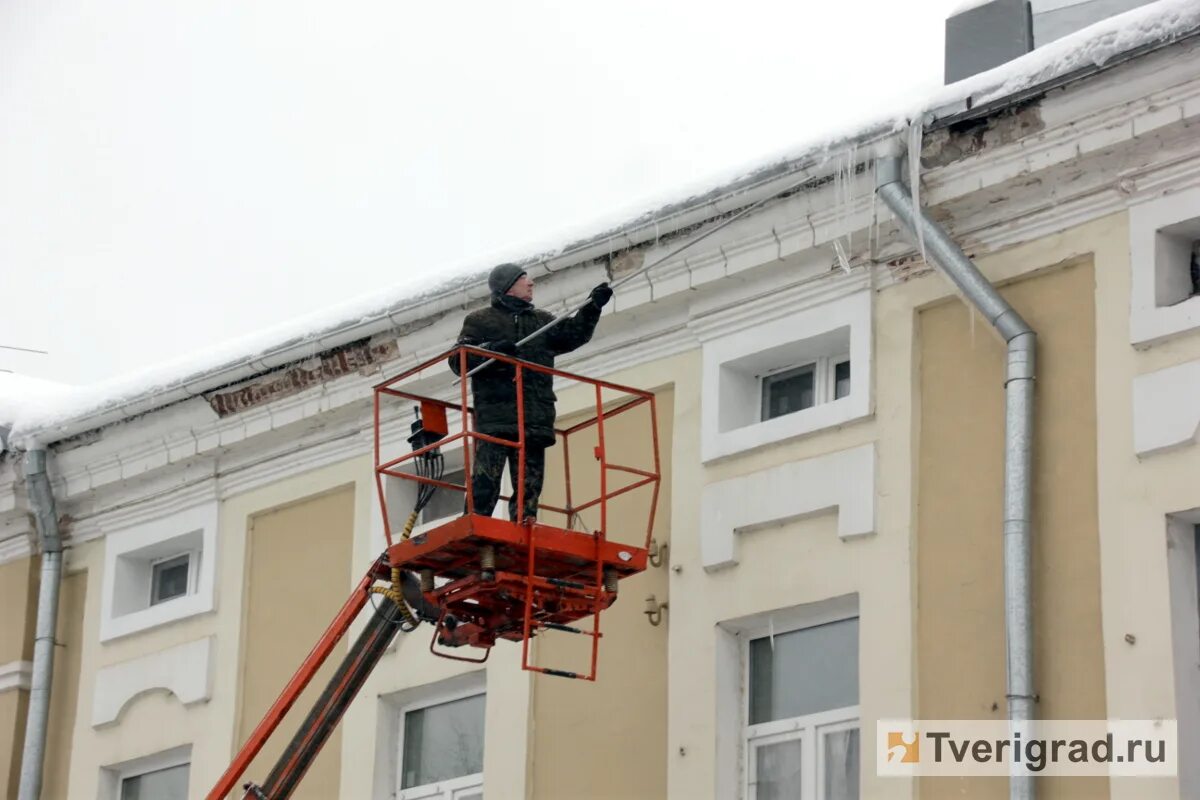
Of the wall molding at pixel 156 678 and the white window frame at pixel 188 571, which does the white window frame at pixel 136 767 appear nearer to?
the wall molding at pixel 156 678

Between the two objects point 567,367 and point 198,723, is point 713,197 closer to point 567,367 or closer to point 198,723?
point 567,367

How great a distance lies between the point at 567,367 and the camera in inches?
506

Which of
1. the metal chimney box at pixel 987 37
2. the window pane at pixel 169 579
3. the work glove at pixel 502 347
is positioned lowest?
the window pane at pixel 169 579

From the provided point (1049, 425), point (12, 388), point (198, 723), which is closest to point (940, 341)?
point (1049, 425)

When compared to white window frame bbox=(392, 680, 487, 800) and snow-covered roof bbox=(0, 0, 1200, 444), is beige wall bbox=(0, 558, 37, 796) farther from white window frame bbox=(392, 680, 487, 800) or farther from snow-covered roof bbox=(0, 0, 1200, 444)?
white window frame bbox=(392, 680, 487, 800)

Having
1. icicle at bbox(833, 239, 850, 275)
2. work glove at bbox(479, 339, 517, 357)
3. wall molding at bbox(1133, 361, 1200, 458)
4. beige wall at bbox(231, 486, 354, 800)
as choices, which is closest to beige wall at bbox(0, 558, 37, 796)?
beige wall at bbox(231, 486, 354, 800)

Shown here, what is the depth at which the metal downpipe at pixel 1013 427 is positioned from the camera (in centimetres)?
1016

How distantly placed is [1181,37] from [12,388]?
806 cm

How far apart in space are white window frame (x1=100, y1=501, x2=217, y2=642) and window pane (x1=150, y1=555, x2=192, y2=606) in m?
0.03

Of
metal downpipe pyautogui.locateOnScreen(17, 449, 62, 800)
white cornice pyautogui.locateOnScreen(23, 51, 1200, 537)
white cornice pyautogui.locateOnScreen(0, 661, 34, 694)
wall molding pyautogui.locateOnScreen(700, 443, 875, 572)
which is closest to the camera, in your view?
white cornice pyautogui.locateOnScreen(23, 51, 1200, 537)

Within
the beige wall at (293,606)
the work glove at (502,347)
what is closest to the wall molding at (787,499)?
the work glove at (502,347)

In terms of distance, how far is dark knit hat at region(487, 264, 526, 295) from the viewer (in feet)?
36.9

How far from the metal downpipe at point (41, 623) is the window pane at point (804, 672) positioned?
485 centimetres

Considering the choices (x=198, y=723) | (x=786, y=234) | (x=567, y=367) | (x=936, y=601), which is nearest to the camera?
(x=936, y=601)
